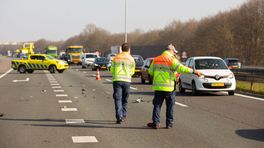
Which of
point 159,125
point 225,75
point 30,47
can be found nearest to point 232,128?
point 159,125

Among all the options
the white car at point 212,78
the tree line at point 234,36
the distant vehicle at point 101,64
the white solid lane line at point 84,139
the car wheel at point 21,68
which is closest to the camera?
the white solid lane line at point 84,139

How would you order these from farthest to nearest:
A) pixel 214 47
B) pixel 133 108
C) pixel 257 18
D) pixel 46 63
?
pixel 214 47
pixel 257 18
pixel 46 63
pixel 133 108

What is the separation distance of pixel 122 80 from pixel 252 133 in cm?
302

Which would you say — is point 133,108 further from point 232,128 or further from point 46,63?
point 46,63

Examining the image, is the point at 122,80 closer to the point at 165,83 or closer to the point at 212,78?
the point at 165,83

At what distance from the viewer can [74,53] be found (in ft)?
247

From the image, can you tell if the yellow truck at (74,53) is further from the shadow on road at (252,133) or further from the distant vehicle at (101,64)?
the shadow on road at (252,133)

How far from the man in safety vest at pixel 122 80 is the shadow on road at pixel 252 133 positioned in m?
2.58

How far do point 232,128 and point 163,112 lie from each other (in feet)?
10.7

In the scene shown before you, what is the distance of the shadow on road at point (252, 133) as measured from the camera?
30.6 ft

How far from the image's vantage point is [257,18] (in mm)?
66625

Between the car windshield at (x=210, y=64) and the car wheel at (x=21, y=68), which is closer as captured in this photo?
the car windshield at (x=210, y=64)

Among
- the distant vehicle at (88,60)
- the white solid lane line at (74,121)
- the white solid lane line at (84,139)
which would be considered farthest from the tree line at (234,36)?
the white solid lane line at (84,139)

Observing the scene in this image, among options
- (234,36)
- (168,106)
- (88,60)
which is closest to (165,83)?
(168,106)
